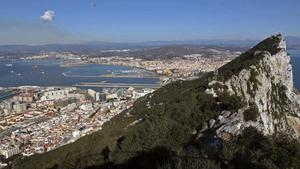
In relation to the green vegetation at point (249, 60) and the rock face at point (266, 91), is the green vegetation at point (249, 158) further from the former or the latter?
the green vegetation at point (249, 60)

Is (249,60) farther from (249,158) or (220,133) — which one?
(249,158)

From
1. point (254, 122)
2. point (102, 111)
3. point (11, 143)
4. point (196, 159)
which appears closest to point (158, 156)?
point (196, 159)

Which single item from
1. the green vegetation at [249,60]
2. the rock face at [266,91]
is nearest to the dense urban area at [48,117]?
the green vegetation at [249,60]

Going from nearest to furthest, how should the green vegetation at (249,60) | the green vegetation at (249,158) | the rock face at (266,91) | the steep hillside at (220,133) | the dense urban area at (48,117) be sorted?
1. the green vegetation at (249,158)
2. the steep hillside at (220,133)
3. the rock face at (266,91)
4. the green vegetation at (249,60)
5. the dense urban area at (48,117)

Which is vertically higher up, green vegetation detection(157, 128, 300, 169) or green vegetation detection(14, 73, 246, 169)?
green vegetation detection(157, 128, 300, 169)

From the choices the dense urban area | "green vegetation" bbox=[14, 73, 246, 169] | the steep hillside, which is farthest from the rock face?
the dense urban area

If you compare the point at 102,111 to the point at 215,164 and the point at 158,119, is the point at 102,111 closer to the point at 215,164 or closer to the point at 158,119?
the point at 158,119

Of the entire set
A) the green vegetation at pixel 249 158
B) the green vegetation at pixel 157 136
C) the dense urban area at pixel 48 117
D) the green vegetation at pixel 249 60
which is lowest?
the dense urban area at pixel 48 117

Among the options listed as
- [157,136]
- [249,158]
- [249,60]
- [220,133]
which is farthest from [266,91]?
[249,158]

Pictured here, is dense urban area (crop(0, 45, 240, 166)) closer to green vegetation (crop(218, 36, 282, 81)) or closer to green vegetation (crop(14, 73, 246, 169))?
green vegetation (crop(14, 73, 246, 169))

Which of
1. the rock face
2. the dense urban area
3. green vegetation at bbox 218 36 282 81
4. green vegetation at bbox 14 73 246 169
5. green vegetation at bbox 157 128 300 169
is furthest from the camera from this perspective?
the dense urban area

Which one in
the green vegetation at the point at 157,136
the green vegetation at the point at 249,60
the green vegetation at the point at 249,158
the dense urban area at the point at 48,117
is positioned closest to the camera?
the green vegetation at the point at 249,158
